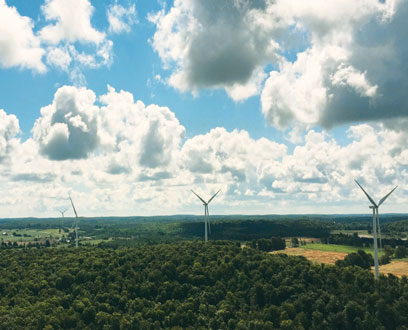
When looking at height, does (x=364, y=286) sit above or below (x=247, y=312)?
above

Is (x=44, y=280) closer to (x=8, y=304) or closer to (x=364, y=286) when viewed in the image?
(x=8, y=304)

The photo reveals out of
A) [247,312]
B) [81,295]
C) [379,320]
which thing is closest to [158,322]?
[247,312]

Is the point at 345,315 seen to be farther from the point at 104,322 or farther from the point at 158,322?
the point at 104,322

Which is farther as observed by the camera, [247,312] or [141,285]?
[141,285]

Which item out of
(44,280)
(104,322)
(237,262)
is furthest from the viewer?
(237,262)

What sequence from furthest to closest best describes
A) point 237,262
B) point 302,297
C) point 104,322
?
point 237,262
point 302,297
point 104,322

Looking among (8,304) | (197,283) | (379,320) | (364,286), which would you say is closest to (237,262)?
(197,283)
